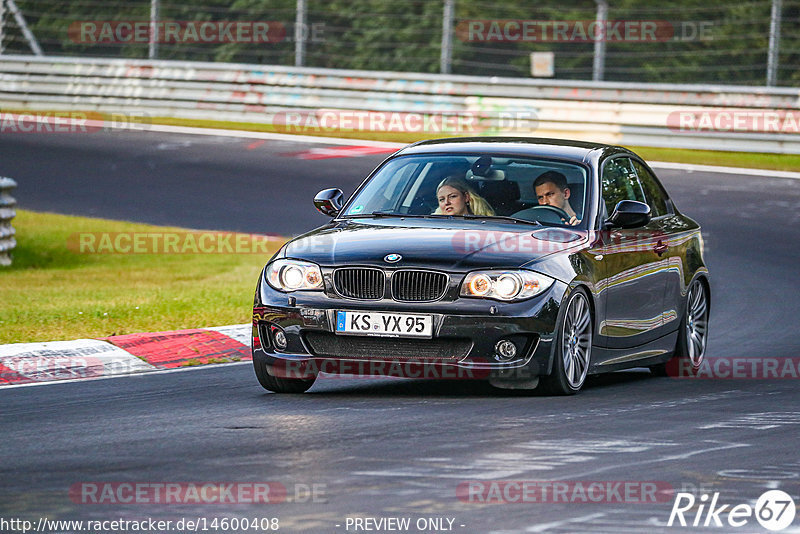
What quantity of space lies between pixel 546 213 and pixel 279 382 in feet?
6.20

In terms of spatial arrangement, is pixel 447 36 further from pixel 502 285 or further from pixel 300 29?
pixel 502 285

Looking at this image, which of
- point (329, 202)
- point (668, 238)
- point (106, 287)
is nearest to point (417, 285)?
point (329, 202)

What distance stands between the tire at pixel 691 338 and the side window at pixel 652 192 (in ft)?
1.84

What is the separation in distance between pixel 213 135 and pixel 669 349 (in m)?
17.9

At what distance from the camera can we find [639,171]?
1080 centimetres

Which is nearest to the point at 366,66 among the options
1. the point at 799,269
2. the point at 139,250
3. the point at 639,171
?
the point at 139,250

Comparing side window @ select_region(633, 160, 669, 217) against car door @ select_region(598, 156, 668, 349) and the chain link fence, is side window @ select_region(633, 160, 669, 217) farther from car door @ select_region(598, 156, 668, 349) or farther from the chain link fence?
the chain link fence

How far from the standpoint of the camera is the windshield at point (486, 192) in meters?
9.59

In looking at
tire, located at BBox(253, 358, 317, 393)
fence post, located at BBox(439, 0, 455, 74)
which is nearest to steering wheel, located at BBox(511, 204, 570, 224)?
tire, located at BBox(253, 358, 317, 393)

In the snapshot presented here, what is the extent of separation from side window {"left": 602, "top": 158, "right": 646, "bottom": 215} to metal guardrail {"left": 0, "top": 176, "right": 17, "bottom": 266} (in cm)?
882

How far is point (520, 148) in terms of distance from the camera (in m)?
10.0

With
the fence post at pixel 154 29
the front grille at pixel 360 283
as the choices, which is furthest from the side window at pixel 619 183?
the fence post at pixel 154 29

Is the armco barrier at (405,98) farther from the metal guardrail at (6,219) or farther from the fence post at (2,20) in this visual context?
the metal guardrail at (6,219)

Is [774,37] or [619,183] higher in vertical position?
[774,37]
